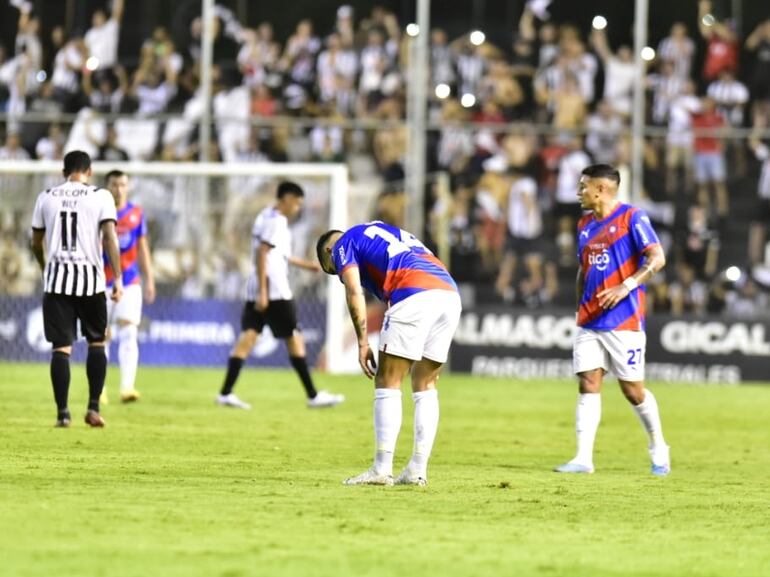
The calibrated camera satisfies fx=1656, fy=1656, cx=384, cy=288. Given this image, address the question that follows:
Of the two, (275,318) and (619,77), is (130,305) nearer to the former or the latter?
(275,318)

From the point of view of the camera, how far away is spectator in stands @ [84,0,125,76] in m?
29.2

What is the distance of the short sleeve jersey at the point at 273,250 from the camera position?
682 inches

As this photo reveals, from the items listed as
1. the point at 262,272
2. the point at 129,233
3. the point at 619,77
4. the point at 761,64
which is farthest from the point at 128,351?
the point at 761,64

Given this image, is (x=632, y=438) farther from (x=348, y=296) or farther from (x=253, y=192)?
(x=253, y=192)

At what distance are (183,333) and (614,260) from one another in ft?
50.1

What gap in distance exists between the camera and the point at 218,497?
9.19 meters

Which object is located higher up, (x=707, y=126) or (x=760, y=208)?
(x=707, y=126)

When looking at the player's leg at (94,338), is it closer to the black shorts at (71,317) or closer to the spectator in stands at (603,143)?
the black shorts at (71,317)

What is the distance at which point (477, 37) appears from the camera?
1163 inches

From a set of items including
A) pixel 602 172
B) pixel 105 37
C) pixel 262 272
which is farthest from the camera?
pixel 105 37

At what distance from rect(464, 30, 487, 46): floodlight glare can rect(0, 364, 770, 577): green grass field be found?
43.4 feet

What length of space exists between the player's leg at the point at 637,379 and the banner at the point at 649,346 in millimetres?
13642

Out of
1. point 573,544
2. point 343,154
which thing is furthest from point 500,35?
point 573,544

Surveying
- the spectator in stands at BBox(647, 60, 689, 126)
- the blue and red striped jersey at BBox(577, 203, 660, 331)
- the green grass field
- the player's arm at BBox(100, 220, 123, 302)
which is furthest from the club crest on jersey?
the spectator in stands at BBox(647, 60, 689, 126)
